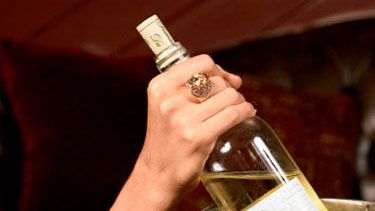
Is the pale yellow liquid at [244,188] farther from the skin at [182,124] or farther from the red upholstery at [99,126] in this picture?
the red upholstery at [99,126]

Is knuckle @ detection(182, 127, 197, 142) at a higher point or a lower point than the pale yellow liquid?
higher

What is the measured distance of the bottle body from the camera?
75 centimetres

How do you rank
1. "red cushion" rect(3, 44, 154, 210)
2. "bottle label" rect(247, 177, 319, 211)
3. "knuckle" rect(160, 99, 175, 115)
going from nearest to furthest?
"bottle label" rect(247, 177, 319, 211), "knuckle" rect(160, 99, 175, 115), "red cushion" rect(3, 44, 154, 210)

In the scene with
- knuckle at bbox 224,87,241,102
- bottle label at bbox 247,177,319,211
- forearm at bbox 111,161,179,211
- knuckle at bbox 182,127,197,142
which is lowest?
bottle label at bbox 247,177,319,211

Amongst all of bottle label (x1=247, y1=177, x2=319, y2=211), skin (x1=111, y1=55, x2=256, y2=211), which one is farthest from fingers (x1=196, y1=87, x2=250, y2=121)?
bottle label (x1=247, y1=177, x2=319, y2=211)

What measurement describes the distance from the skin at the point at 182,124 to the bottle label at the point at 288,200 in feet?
0.33

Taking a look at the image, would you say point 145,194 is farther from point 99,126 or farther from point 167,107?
point 99,126

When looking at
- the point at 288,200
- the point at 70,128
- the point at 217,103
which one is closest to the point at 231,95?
the point at 217,103

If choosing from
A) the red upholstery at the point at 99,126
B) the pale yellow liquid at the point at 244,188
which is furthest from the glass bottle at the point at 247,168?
the red upholstery at the point at 99,126

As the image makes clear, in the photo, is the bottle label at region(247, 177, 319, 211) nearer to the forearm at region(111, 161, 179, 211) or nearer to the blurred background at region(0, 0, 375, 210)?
the forearm at region(111, 161, 179, 211)

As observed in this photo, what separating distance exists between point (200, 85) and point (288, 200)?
16 centimetres

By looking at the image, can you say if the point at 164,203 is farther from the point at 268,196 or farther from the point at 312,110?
the point at 312,110

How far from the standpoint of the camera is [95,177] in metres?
1.38

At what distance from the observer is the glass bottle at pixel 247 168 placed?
0.73 metres
